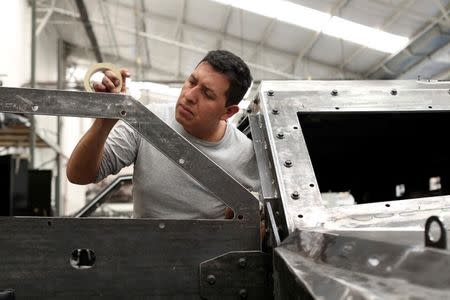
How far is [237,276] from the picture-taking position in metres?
1.32

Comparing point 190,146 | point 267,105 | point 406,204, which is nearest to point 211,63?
point 267,105

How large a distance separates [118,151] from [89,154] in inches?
8.1

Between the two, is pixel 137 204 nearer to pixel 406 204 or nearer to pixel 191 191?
pixel 191 191

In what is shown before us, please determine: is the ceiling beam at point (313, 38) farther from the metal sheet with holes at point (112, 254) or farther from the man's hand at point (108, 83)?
the metal sheet with holes at point (112, 254)

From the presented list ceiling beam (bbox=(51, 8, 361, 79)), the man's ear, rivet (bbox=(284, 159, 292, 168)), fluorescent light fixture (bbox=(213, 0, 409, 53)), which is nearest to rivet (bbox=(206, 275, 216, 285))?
rivet (bbox=(284, 159, 292, 168))

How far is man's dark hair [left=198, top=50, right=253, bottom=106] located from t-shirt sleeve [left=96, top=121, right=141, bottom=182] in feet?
1.35

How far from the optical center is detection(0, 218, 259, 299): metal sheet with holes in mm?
1238

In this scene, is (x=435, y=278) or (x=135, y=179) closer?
(x=435, y=278)

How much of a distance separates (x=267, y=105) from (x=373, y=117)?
645 millimetres

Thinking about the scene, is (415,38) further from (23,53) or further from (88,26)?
(23,53)

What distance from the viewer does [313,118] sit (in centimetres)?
192

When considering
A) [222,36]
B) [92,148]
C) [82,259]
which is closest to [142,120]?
[92,148]

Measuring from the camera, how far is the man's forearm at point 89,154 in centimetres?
147

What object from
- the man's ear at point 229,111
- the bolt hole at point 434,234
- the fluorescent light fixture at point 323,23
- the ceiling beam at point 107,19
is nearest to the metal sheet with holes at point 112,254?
the bolt hole at point 434,234
